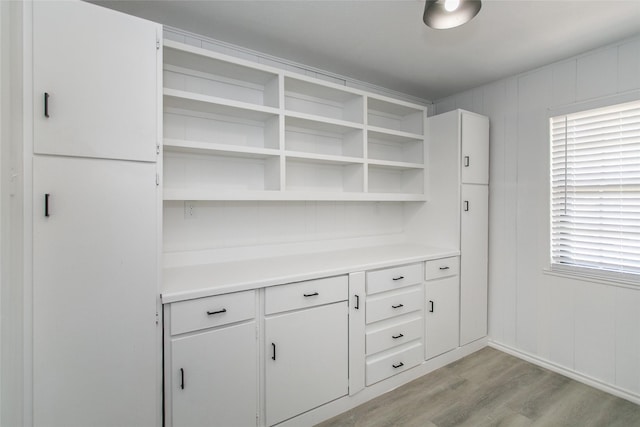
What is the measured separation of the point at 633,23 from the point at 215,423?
3.48m

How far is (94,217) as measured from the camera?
1369 mm

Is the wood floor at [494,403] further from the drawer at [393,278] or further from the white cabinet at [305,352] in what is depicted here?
the drawer at [393,278]

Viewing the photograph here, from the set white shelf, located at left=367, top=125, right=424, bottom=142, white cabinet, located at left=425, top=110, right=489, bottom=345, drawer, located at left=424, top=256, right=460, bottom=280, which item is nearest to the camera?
drawer, located at left=424, top=256, right=460, bottom=280

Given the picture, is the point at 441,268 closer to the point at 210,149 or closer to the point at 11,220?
the point at 210,149

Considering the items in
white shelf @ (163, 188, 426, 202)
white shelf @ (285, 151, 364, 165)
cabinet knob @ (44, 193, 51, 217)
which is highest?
white shelf @ (285, 151, 364, 165)

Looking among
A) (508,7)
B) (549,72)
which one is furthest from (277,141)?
(549,72)

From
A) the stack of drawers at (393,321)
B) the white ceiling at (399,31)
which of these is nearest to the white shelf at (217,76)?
the white ceiling at (399,31)

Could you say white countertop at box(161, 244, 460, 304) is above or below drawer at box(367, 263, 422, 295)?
above

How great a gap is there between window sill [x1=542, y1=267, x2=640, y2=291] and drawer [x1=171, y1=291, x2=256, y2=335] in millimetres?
2462

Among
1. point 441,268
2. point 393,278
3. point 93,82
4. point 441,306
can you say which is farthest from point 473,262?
point 93,82

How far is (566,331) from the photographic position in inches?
97.0

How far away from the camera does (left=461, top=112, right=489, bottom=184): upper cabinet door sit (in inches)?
107

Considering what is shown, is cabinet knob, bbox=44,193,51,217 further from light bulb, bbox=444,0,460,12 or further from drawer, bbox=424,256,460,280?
drawer, bbox=424,256,460,280

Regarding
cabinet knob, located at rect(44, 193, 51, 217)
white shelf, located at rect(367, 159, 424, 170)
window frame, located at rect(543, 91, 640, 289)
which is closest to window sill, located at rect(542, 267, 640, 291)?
window frame, located at rect(543, 91, 640, 289)
